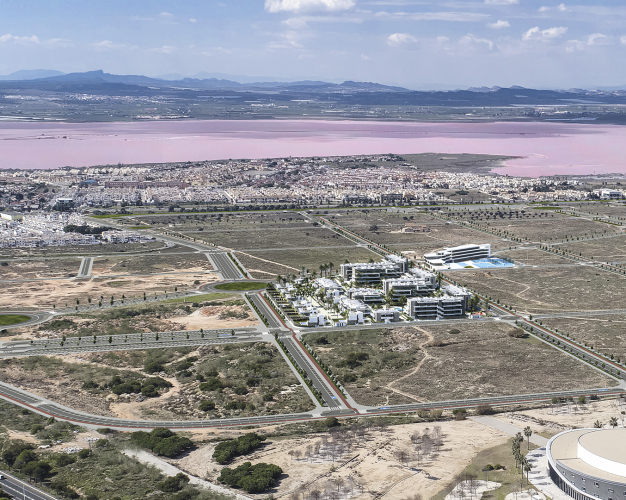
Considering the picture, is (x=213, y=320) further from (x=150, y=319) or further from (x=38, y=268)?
(x=38, y=268)

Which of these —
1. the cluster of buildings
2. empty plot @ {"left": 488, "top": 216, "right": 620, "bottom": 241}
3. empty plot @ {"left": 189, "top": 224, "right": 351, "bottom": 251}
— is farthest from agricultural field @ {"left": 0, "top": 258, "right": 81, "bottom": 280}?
empty plot @ {"left": 488, "top": 216, "right": 620, "bottom": 241}

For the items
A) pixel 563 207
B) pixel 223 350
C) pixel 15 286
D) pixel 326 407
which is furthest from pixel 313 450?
pixel 563 207

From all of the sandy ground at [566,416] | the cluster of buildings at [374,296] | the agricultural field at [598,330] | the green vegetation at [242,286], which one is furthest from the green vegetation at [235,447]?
the green vegetation at [242,286]

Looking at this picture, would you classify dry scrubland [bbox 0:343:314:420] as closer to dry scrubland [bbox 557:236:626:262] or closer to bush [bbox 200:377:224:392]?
bush [bbox 200:377:224:392]

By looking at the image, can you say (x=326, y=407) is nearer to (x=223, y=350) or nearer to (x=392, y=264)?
(x=223, y=350)

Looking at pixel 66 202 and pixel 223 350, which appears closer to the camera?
pixel 223 350

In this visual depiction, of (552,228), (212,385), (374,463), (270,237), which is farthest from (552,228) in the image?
(374,463)
